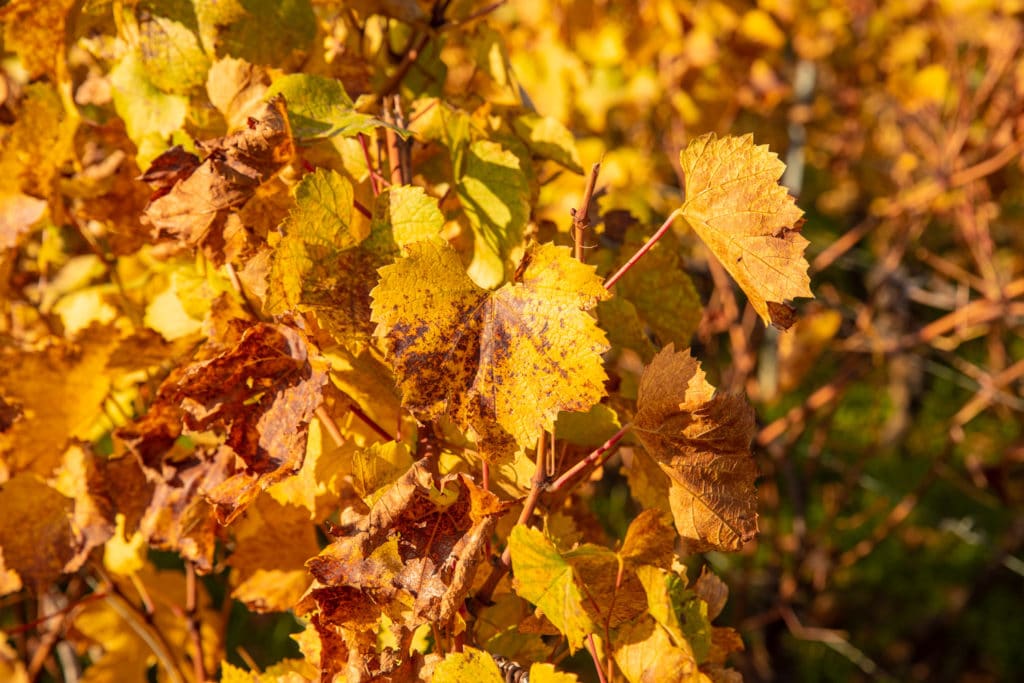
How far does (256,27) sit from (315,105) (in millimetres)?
143

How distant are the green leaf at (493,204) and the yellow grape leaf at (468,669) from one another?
0.27 metres

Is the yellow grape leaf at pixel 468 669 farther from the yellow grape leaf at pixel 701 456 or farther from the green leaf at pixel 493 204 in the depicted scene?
the green leaf at pixel 493 204

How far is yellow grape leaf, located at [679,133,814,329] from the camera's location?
1.89ft

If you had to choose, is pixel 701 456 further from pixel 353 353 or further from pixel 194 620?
pixel 194 620

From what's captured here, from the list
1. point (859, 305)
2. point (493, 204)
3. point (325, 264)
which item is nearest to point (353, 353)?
point (325, 264)

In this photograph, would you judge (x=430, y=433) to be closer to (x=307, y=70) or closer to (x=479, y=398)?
(x=479, y=398)

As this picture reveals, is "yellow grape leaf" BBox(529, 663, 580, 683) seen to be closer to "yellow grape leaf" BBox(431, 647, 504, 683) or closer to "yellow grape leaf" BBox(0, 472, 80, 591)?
"yellow grape leaf" BBox(431, 647, 504, 683)

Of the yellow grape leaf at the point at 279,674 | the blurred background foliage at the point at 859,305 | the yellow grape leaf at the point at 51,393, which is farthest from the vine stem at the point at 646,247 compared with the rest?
the blurred background foliage at the point at 859,305

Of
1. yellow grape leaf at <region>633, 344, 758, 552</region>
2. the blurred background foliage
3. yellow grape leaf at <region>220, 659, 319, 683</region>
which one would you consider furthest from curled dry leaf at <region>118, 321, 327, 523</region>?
the blurred background foliage

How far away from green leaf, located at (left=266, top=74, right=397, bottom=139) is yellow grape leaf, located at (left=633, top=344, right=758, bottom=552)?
0.91 ft

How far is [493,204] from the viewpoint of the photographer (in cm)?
70

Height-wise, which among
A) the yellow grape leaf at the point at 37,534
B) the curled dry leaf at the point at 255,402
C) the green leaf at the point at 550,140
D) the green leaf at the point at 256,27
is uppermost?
the green leaf at the point at 256,27

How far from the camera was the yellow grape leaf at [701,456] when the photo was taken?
600 millimetres

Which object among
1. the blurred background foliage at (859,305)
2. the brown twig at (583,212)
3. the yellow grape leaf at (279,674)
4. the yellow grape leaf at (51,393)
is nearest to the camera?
the brown twig at (583,212)
